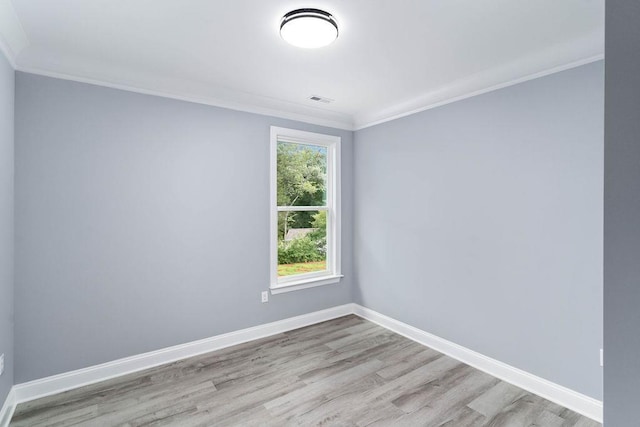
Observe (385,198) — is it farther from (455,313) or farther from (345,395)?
(345,395)

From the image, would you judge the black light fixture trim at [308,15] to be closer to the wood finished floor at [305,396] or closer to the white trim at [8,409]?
the wood finished floor at [305,396]

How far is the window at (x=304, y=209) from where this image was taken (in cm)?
359

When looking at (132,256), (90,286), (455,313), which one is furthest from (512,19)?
(90,286)

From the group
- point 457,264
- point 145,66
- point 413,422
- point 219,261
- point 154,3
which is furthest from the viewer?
point 219,261

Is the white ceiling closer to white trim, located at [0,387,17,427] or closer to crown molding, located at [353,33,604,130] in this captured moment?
crown molding, located at [353,33,604,130]

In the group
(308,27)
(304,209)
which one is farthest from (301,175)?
(308,27)

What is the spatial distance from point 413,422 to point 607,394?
5.46 feet

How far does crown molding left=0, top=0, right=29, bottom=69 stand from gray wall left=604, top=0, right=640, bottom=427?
280 cm

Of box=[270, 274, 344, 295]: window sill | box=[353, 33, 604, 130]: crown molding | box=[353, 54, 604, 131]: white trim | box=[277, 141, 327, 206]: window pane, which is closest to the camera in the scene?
box=[353, 33, 604, 130]: crown molding

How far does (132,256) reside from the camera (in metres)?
2.70

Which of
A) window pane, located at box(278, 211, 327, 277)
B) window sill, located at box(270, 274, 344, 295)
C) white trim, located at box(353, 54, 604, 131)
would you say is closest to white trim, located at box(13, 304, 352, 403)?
window sill, located at box(270, 274, 344, 295)

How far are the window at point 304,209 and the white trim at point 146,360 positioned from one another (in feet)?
1.39

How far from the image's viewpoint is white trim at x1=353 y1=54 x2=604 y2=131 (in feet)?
7.60

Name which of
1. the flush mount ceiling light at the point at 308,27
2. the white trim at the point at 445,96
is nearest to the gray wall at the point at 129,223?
the white trim at the point at 445,96
